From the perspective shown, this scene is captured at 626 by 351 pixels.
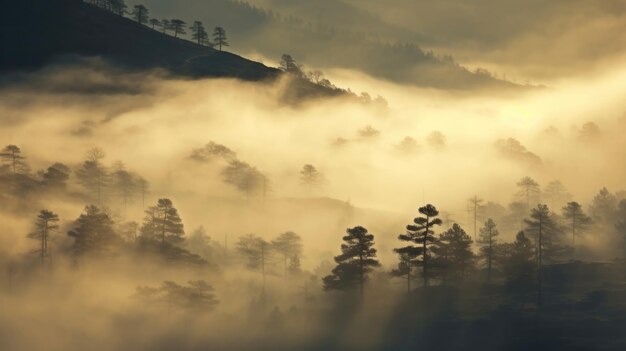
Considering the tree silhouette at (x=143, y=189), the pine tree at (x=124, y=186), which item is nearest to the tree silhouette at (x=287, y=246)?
the tree silhouette at (x=143, y=189)

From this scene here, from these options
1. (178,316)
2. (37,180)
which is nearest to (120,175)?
(37,180)

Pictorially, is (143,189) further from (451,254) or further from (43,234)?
(451,254)

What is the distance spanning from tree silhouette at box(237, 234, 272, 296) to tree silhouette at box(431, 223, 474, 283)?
36.1 meters

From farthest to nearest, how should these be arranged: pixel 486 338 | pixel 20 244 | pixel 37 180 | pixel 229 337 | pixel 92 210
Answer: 1. pixel 37 180
2. pixel 20 244
3. pixel 92 210
4. pixel 229 337
5. pixel 486 338

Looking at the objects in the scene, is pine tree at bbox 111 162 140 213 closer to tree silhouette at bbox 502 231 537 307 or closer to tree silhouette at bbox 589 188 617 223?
tree silhouette at bbox 502 231 537 307

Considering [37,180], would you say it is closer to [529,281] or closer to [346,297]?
[346,297]

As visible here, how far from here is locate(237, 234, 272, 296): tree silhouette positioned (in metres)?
142

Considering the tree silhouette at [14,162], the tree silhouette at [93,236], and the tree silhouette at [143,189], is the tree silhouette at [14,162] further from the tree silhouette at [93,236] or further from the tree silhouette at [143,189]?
the tree silhouette at [93,236]

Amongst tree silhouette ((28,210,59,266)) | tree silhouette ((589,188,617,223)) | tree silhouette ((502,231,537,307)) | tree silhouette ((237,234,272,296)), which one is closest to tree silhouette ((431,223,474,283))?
tree silhouette ((502,231,537,307))

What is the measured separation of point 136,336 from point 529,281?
5513 centimetres

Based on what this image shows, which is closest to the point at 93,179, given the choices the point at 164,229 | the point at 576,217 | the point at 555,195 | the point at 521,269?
the point at 164,229

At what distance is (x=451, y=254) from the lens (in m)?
112

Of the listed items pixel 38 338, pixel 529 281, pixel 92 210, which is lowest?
pixel 38 338

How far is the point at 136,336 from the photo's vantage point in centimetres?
11100
